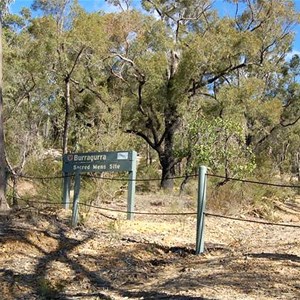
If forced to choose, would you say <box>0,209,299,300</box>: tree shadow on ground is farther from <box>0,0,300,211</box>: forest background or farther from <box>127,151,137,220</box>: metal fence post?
<box>0,0,300,211</box>: forest background

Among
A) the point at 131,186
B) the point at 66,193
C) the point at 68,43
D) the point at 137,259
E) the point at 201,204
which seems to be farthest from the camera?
the point at 68,43

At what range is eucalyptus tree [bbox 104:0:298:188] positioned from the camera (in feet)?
68.0

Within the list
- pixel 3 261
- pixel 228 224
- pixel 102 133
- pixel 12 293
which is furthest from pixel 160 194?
pixel 12 293

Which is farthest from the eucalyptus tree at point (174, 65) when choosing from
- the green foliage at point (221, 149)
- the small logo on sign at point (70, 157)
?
the small logo on sign at point (70, 157)

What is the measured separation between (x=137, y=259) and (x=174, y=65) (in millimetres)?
15551

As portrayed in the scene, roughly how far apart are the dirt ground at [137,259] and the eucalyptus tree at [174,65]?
32.6ft

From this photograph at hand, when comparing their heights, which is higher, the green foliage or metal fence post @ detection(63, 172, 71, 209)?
the green foliage

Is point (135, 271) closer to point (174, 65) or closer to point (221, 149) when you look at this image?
point (221, 149)

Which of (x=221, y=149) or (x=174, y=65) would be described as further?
(x=174, y=65)

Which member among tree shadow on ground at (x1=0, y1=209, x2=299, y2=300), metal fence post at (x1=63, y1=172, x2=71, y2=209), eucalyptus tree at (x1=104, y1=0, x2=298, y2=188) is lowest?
tree shadow on ground at (x1=0, y1=209, x2=299, y2=300)

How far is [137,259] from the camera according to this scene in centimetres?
727

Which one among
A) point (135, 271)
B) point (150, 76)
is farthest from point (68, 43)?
point (135, 271)

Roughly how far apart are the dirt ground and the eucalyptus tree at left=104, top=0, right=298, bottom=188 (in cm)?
995

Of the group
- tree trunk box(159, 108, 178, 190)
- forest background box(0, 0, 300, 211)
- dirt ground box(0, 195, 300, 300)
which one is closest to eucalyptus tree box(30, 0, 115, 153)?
forest background box(0, 0, 300, 211)
